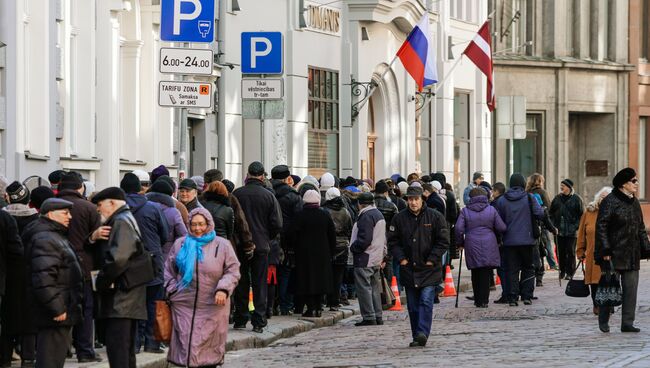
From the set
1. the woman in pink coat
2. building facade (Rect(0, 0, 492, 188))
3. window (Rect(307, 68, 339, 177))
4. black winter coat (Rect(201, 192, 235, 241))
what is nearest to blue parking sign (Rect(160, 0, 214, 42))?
building facade (Rect(0, 0, 492, 188))

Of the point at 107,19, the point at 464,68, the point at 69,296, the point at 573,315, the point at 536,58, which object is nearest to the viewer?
the point at 69,296

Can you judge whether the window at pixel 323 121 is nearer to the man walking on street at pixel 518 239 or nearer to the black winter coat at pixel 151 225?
the man walking on street at pixel 518 239

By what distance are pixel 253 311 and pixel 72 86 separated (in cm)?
502

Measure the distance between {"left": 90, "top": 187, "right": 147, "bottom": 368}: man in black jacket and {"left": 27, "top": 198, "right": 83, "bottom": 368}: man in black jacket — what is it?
298 millimetres

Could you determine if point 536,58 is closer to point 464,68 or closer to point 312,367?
point 464,68

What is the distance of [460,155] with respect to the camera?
148 ft

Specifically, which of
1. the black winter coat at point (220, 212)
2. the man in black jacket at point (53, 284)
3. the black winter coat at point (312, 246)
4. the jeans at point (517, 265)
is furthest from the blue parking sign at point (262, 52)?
the man in black jacket at point (53, 284)

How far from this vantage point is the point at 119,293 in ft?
45.9

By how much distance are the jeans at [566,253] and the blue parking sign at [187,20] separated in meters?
12.7

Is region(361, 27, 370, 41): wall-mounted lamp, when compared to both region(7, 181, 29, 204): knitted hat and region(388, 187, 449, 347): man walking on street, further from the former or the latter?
region(7, 181, 29, 204): knitted hat

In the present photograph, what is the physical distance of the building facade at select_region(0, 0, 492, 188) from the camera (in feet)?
71.3

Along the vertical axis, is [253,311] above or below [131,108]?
below

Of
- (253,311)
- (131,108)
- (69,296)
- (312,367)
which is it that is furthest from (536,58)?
(69,296)

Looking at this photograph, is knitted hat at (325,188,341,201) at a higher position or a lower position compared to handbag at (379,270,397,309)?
higher
